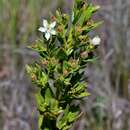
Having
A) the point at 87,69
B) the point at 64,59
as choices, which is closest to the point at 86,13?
the point at 64,59

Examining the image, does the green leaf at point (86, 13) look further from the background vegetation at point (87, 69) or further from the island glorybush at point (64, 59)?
the background vegetation at point (87, 69)

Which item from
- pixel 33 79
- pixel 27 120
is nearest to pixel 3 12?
pixel 27 120

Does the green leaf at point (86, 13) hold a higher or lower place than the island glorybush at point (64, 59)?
higher

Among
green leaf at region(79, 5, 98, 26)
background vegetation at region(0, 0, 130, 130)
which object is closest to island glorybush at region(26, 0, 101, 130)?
green leaf at region(79, 5, 98, 26)

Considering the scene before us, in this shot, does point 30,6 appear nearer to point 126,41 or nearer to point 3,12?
point 3,12

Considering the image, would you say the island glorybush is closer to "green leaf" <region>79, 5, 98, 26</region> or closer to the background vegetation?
"green leaf" <region>79, 5, 98, 26</region>

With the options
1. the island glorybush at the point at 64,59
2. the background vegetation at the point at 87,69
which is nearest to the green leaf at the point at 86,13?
the island glorybush at the point at 64,59
